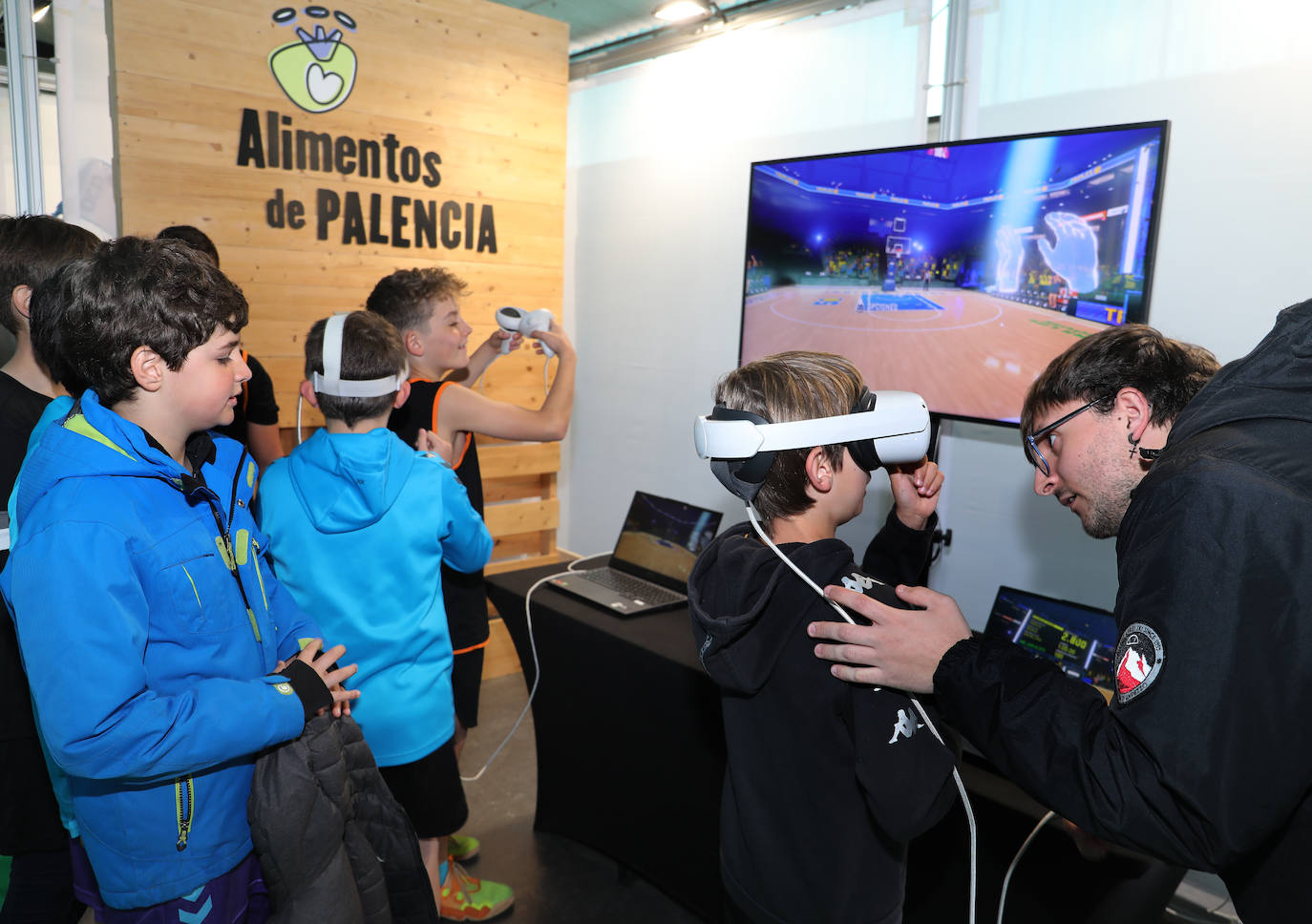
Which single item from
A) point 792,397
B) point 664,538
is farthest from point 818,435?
point 664,538

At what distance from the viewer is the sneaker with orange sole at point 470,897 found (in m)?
2.35

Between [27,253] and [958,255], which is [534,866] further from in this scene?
[958,255]

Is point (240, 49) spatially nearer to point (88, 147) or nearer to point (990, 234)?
point (88, 147)

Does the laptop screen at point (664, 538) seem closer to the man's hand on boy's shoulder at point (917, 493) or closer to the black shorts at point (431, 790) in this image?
the black shorts at point (431, 790)

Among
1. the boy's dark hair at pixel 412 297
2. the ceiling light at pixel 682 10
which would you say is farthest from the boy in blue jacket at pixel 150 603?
the ceiling light at pixel 682 10

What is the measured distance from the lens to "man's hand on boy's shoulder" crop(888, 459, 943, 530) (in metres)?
1.46

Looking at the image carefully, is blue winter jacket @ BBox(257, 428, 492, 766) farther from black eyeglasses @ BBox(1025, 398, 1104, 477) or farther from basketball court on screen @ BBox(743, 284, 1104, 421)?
basketball court on screen @ BBox(743, 284, 1104, 421)

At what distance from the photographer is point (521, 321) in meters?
2.77

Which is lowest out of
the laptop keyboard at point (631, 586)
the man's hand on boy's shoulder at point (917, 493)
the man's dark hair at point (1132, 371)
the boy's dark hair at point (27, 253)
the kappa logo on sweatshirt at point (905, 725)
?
the laptop keyboard at point (631, 586)

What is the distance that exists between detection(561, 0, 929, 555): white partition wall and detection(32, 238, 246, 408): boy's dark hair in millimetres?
2457

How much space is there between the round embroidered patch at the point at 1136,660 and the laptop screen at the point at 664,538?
1.58 meters

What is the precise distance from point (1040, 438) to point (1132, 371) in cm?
17

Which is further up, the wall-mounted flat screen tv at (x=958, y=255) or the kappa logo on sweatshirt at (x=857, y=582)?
the wall-mounted flat screen tv at (x=958, y=255)

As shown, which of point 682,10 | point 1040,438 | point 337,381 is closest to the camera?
point 1040,438
